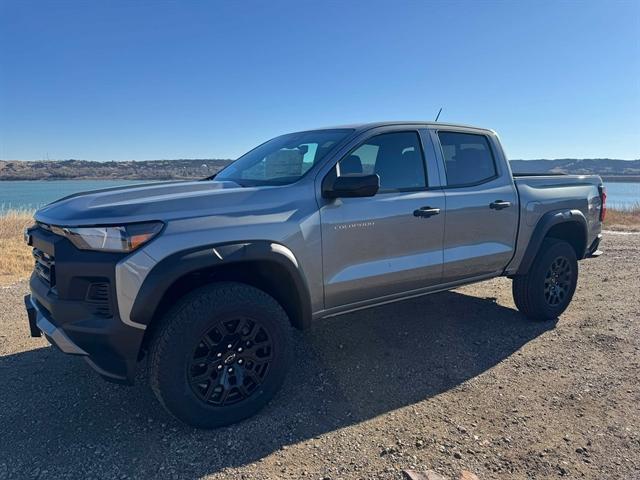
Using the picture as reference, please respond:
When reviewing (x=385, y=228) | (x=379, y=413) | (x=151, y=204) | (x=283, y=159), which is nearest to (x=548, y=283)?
(x=385, y=228)

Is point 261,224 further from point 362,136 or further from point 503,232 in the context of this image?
point 503,232

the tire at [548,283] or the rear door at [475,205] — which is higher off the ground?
the rear door at [475,205]

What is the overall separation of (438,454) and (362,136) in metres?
2.26

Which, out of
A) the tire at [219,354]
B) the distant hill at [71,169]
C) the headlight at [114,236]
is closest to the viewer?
the headlight at [114,236]

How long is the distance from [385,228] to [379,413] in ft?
4.32

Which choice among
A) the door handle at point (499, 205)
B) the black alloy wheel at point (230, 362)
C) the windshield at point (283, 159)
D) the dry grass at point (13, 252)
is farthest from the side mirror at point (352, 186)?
the dry grass at point (13, 252)

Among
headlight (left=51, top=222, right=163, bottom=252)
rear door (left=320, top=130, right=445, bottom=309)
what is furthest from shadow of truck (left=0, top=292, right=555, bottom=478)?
headlight (left=51, top=222, right=163, bottom=252)

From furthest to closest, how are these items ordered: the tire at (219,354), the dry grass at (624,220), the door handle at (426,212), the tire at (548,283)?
1. the dry grass at (624,220)
2. the tire at (548,283)
3. the door handle at (426,212)
4. the tire at (219,354)

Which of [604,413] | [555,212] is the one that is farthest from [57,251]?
[555,212]

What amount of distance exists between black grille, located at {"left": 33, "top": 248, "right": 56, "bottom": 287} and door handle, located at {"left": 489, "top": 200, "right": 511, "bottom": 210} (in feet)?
11.6

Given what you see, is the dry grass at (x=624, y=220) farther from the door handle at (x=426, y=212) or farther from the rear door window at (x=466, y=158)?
the door handle at (x=426, y=212)

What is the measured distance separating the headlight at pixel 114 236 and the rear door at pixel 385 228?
1.16 m

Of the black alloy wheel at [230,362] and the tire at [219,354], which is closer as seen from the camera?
the tire at [219,354]

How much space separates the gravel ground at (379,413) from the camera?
2531 millimetres
